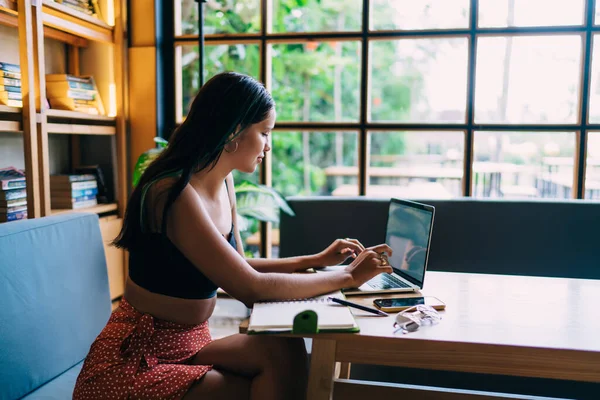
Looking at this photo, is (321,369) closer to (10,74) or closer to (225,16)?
(10,74)

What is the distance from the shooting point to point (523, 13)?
2.63 m

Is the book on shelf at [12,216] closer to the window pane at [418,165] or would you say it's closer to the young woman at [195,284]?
the young woman at [195,284]

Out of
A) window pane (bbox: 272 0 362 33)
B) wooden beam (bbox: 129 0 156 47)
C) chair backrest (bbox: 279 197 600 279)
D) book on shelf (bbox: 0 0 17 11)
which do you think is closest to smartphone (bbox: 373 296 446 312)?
chair backrest (bbox: 279 197 600 279)

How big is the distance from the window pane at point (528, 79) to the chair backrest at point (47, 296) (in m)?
1.95

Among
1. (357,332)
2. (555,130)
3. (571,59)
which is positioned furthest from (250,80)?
(571,59)

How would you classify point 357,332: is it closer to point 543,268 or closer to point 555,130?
point 543,268

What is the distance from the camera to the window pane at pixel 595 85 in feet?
8.32

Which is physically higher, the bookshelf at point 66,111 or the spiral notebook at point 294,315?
the bookshelf at point 66,111

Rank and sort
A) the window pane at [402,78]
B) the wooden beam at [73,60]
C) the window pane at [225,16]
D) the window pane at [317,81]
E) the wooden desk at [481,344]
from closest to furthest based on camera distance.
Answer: the wooden desk at [481,344] < the wooden beam at [73,60] < the window pane at [225,16] < the window pane at [402,78] < the window pane at [317,81]

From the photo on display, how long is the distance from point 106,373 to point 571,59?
8.40 feet

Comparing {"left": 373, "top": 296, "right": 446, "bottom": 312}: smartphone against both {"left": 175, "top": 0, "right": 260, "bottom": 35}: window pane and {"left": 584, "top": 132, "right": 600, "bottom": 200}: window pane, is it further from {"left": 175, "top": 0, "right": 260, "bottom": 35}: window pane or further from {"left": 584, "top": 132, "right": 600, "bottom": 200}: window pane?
{"left": 175, "top": 0, "right": 260, "bottom": 35}: window pane

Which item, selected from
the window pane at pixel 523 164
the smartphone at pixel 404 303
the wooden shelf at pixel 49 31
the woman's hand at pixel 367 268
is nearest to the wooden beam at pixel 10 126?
the wooden shelf at pixel 49 31

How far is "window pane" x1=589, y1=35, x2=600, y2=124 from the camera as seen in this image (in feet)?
8.32

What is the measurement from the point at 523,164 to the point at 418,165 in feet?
9.72
